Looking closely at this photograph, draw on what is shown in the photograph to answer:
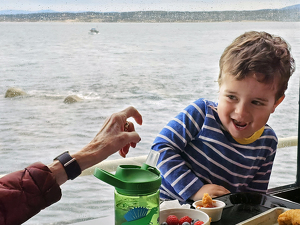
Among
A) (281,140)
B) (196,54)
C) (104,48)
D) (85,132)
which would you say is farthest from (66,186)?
(281,140)

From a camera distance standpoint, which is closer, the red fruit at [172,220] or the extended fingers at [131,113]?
the red fruit at [172,220]

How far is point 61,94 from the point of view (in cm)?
349

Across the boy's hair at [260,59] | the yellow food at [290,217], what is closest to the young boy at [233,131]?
the boy's hair at [260,59]

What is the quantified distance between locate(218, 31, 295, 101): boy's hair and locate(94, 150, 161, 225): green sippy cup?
2.49 ft

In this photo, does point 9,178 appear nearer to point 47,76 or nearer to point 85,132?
point 47,76

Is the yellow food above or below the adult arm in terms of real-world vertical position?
below

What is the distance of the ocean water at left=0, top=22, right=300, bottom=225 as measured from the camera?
3078 mm

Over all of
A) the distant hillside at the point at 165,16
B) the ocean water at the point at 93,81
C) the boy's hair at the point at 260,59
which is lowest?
the ocean water at the point at 93,81

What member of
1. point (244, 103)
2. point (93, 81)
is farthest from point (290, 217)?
point (93, 81)

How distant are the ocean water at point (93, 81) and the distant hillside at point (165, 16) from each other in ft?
0.18

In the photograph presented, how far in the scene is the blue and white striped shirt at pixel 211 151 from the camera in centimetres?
151

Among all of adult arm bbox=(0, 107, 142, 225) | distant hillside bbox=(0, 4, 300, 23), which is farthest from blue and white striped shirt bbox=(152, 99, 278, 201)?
distant hillside bbox=(0, 4, 300, 23)

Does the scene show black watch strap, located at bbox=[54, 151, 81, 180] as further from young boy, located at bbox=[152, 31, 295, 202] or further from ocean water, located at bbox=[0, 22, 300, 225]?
ocean water, located at bbox=[0, 22, 300, 225]

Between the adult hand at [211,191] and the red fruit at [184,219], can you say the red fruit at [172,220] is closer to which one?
the red fruit at [184,219]
